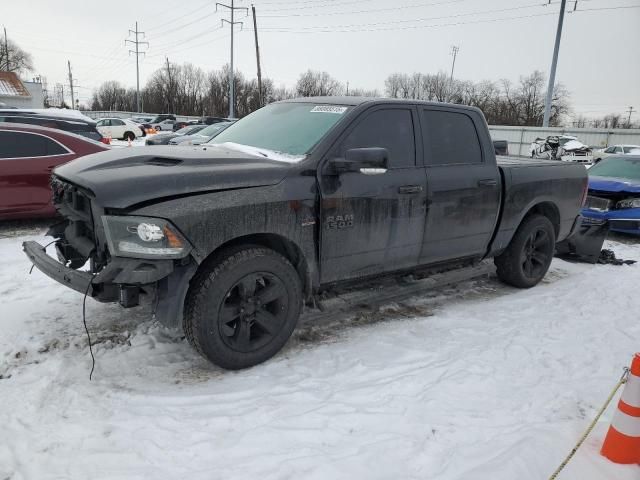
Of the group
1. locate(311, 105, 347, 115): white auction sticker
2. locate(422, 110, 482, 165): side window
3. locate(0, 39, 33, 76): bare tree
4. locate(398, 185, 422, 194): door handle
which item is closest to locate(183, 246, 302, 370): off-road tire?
locate(398, 185, 422, 194): door handle

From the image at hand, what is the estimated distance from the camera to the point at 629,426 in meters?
2.51

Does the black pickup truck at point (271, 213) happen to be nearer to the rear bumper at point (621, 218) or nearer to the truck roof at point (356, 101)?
the truck roof at point (356, 101)

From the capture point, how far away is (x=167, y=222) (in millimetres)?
2855

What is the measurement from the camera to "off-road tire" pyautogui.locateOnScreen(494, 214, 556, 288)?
209 inches

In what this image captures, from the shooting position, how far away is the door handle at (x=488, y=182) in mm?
4621

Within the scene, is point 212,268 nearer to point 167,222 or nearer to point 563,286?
point 167,222

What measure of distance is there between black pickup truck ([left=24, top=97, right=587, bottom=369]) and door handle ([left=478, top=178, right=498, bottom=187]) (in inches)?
0.7

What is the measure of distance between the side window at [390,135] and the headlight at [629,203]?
5814 mm

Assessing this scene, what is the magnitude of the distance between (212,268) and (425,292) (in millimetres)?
2823

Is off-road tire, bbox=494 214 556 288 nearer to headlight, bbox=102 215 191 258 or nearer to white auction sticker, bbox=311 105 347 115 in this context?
white auction sticker, bbox=311 105 347 115

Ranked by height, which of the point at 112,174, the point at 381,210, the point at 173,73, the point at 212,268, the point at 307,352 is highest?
the point at 173,73

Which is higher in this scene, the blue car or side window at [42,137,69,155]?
side window at [42,137,69,155]

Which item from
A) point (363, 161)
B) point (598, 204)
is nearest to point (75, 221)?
point (363, 161)

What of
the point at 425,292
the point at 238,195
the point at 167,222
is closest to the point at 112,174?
the point at 167,222
